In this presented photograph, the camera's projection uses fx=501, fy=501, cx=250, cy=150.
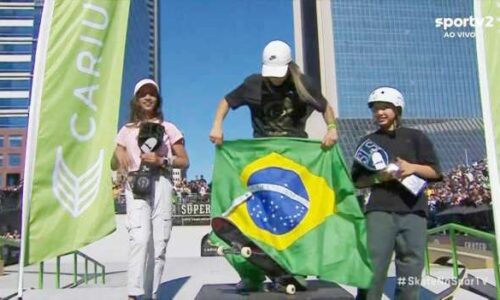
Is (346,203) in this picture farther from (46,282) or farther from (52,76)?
(46,282)

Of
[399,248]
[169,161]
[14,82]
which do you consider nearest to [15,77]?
[14,82]

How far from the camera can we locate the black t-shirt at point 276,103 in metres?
3.73

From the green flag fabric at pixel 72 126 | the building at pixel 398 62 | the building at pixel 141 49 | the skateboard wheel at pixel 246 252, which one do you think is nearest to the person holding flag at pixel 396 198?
the skateboard wheel at pixel 246 252

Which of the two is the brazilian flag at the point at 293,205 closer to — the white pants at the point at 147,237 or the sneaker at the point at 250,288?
the sneaker at the point at 250,288

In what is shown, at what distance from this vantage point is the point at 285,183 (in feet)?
12.0

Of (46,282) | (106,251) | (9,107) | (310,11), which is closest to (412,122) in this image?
(310,11)

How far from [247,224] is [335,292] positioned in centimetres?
78

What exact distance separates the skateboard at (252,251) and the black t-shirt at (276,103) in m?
0.78

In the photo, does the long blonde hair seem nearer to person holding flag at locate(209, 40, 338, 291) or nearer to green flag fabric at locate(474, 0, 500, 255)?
person holding flag at locate(209, 40, 338, 291)

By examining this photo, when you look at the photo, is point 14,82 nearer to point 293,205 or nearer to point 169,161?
point 169,161

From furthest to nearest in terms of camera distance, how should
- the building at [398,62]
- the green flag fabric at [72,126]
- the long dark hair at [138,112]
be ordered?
1. the building at [398,62]
2. the green flag fabric at [72,126]
3. the long dark hair at [138,112]

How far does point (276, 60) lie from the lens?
3.64 meters

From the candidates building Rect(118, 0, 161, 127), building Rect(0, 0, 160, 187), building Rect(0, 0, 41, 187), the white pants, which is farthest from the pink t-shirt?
building Rect(0, 0, 41, 187)

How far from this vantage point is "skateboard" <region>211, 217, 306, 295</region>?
3.49 m
